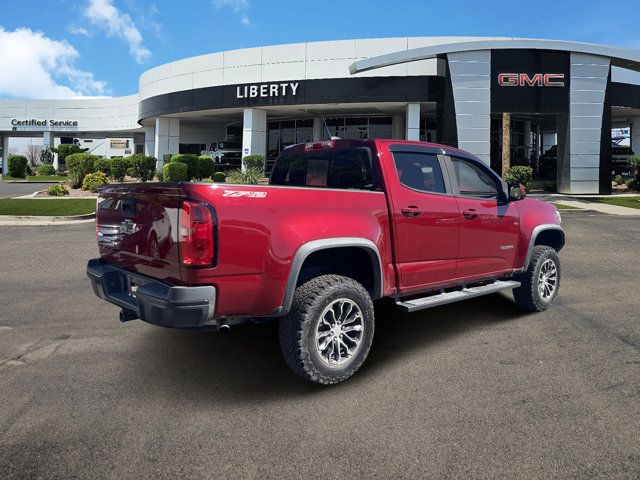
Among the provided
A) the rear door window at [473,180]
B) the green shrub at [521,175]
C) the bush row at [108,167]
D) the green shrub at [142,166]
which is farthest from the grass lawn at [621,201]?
the bush row at [108,167]

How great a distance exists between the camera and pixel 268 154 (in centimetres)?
3884

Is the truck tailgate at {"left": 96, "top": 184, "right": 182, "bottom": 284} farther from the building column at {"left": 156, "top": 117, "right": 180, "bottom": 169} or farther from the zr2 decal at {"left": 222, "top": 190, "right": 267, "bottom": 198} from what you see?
the building column at {"left": 156, "top": 117, "right": 180, "bottom": 169}

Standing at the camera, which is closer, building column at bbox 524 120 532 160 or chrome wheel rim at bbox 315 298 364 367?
chrome wheel rim at bbox 315 298 364 367

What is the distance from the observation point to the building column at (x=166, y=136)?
3884cm

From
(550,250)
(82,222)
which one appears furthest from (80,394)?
(82,222)

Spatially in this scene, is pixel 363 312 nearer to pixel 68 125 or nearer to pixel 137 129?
pixel 137 129

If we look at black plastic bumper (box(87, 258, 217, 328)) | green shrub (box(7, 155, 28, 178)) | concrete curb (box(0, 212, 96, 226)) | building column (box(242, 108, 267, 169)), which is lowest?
black plastic bumper (box(87, 258, 217, 328))

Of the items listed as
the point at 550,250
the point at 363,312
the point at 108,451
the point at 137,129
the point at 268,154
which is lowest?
the point at 108,451

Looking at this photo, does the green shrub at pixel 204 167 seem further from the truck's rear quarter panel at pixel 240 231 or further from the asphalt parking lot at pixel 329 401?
the truck's rear quarter panel at pixel 240 231

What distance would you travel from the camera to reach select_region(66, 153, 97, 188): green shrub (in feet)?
82.5

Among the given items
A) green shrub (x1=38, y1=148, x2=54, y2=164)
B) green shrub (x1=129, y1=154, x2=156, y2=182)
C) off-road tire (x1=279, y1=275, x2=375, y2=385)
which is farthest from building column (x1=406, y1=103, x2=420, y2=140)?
green shrub (x1=38, y1=148, x2=54, y2=164)

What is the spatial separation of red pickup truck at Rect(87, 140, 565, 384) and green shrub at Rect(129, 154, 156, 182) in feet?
75.6

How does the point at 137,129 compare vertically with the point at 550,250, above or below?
above

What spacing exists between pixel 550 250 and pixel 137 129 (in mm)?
56445
